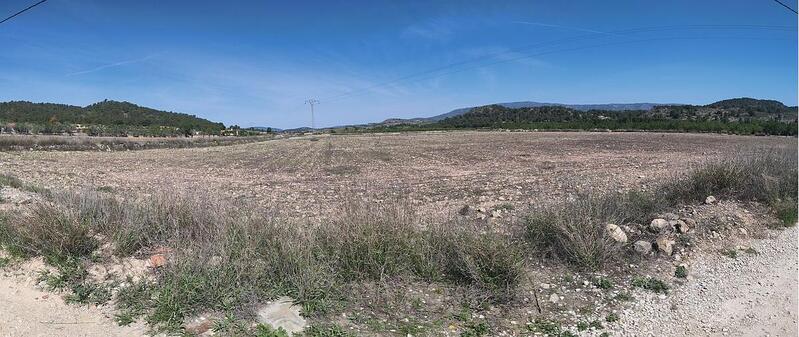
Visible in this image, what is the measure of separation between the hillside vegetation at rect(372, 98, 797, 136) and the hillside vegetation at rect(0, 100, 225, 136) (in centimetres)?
7022

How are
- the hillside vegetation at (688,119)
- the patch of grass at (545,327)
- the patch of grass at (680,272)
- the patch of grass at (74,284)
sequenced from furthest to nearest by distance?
the hillside vegetation at (688,119)
the patch of grass at (680,272)
the patch of grass at (74,284)
the patch of grass at (545,327)

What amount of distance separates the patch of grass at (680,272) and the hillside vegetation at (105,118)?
7609 centimetres

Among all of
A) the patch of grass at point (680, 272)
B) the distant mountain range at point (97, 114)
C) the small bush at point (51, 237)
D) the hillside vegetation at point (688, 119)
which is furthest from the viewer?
the distant mountain range at point (97, 114)

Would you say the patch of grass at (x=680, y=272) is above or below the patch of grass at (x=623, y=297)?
above

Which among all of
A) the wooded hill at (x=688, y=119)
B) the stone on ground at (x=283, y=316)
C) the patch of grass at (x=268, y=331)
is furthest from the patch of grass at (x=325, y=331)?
the wooded hill at (x=688, y=119)

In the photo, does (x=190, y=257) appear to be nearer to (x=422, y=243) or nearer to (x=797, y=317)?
(x=422, y=243)

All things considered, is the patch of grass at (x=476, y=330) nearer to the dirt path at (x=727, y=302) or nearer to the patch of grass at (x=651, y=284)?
the dirt path at (x=727, y=302)

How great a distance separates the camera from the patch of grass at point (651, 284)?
18.2 feet

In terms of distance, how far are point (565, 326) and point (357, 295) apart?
2258 millimetres

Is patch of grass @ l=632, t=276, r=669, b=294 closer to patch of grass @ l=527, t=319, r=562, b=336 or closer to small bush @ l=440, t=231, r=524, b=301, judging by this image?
small bush @ l=440, t=231, r=524, b=301

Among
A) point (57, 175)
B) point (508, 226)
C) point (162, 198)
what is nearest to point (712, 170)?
point (508, 226)

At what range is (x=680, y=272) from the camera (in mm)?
5988

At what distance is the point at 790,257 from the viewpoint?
6508 mm

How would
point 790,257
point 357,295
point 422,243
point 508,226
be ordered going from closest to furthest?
point 357,295, point 422,243, point 790,257, point 508,226
